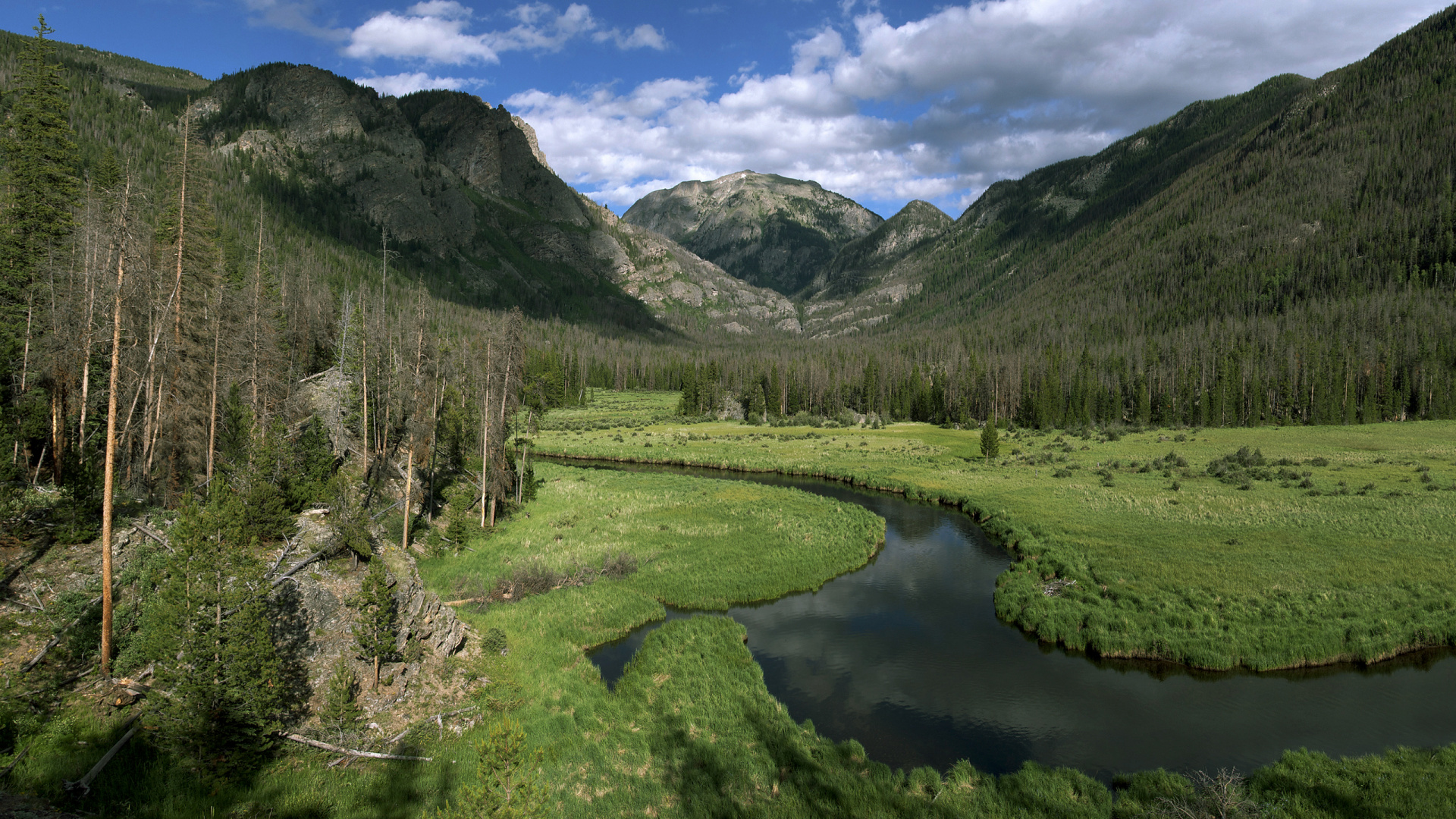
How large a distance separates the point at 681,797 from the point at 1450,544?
3699cm

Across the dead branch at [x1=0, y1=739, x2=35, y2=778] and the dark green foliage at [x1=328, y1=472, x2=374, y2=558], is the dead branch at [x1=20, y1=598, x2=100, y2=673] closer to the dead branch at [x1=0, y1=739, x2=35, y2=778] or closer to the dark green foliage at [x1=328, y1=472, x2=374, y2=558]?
the dead branch at [x1=0, y1=739, x2=35, y2=778]

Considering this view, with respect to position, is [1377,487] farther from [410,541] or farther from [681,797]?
[410,541]

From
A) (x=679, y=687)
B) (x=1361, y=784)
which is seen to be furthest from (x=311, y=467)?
(x=1361, y=784)

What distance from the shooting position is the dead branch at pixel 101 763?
8.93m

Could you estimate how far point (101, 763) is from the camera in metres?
9.22

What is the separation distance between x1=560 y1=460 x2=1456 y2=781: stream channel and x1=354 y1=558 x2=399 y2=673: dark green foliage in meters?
7.55

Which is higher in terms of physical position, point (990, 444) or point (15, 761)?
point (990, 444)

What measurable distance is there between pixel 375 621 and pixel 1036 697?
62.5ft

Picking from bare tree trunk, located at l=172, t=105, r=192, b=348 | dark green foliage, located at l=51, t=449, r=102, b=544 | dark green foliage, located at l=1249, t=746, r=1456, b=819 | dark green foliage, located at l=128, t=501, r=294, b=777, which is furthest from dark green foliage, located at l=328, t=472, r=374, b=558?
dark green foliage, located at l=1249, t=746, r=1456, b=819

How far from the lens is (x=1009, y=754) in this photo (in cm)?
1555

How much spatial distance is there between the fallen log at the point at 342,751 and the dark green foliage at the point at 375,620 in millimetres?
1911

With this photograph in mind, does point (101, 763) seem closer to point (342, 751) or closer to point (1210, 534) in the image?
point (342, 751)

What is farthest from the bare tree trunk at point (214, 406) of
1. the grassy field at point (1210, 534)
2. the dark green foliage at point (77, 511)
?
the grassy field at point (1210, 534)

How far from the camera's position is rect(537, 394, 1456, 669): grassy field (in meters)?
20.7
